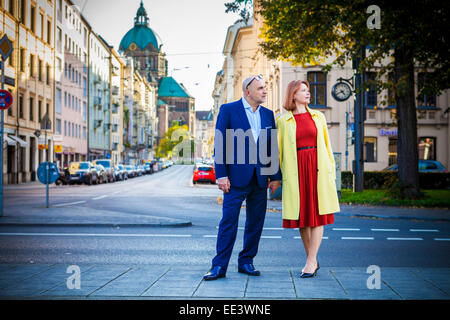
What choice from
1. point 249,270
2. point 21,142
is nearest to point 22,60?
point 21,142

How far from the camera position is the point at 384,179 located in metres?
25.8

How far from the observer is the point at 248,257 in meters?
5.41

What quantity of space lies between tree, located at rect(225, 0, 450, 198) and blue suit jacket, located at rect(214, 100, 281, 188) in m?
11.9

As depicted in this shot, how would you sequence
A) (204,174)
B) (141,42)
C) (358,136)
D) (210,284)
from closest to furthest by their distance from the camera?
(210,284), (358,136), (204,174), (141,42)

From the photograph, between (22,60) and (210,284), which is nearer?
(210,284)

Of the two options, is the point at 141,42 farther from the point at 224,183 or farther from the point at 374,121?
the point at 224,183

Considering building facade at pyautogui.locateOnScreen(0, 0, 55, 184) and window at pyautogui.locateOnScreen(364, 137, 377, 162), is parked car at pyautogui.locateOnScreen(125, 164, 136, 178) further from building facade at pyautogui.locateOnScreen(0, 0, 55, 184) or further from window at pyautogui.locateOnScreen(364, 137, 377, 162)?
window at pyautogui.locateOnScreen(364, 137, 377, 162)

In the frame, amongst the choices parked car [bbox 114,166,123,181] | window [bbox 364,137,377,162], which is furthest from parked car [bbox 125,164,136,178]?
window [bbox 364,137,377,162]

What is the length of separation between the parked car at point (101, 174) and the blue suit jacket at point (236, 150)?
119 feet

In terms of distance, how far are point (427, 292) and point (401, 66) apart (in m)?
14.1

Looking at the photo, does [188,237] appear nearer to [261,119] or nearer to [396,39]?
[261,119]

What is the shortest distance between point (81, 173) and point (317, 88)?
17309mm

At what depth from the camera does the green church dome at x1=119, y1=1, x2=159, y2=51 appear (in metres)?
148

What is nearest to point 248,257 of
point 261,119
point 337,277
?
point 337,277
